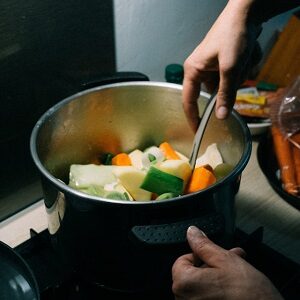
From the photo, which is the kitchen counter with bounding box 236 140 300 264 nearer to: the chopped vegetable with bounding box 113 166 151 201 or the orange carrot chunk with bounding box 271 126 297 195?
the orange carrot chunk with bounding box 271 126 297 195


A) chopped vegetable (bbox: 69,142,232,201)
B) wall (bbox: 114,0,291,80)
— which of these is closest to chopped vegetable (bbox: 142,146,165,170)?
chopped vegetable (bbox: 69,142,232,201)

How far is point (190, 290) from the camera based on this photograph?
1.78ft

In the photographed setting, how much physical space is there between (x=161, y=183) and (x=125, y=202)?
0.16 metres

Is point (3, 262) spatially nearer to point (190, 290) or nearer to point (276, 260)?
point (190, 290)

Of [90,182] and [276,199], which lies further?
[276,199]

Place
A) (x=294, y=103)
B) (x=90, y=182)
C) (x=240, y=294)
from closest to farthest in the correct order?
(x=240, y=294)
(x=90, y=182)
(x=294, y=103)

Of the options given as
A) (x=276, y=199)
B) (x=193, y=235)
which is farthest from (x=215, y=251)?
(x=276, y=199)

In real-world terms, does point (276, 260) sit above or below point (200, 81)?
below

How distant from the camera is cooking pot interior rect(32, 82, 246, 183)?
0.76m

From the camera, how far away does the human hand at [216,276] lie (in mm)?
521

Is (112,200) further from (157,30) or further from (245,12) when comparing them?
(157,30)

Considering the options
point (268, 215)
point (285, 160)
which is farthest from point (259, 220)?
point (285, 160)

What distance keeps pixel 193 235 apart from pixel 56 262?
0.98 feet

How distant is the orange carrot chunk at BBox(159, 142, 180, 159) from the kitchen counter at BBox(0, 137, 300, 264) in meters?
0.17
